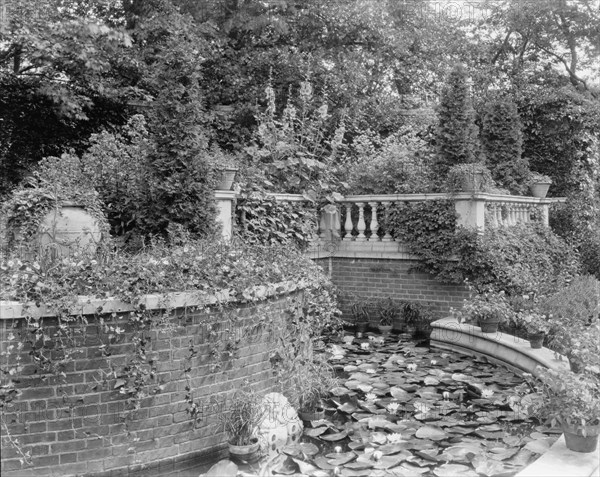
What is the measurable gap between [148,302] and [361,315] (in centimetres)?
593

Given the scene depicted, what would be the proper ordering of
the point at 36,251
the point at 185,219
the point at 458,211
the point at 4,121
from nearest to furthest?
1. the point at 36,251
2. the point at 185,219
3. the point at 458,211
4. the point at 4,121

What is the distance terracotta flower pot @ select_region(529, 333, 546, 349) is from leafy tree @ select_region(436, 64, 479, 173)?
14.6 ft

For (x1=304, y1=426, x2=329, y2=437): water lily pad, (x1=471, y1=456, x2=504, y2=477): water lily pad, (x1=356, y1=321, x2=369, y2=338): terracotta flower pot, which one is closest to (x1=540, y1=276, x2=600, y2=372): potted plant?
(x1=471, y1=456, x2=504, y2=477): water lily pad

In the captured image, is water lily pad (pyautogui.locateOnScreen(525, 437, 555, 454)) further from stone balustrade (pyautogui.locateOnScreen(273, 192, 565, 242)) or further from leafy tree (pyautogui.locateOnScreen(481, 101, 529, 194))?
leafy tree (pyautogui.locateOnScreen(481, 101, 529, 194))

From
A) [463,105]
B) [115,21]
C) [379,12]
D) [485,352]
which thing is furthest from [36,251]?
[379,12]

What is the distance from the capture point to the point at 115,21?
51.4 ft

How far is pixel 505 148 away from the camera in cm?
1286

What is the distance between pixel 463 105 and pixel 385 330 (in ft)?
14.3

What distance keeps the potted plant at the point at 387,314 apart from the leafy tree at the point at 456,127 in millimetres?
2673

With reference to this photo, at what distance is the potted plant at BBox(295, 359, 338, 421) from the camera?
19.7 feet

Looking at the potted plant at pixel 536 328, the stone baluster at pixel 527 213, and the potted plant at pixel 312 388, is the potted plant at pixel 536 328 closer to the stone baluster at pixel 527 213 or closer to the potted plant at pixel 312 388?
the potted plant at pixel 312 388

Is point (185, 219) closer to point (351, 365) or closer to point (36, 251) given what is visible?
point (36, 251)

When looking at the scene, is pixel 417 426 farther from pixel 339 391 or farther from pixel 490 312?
pixel 490 312

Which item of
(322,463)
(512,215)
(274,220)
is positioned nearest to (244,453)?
(322,463)
